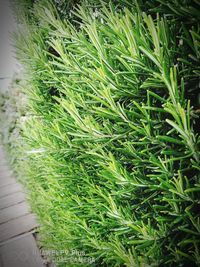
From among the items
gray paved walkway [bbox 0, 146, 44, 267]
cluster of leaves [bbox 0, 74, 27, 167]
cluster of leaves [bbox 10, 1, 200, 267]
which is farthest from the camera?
cluster of leaves [bbox 0, 74, 27, 167]

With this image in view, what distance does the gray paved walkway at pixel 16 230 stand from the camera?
3.75 metres

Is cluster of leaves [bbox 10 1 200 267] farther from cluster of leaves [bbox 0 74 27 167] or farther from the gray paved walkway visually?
cluster of leaves [bbox 0 74 27 167]

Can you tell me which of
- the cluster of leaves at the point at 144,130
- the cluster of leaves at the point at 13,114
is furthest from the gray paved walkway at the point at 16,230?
the cluster of leaves at the point at 144,130

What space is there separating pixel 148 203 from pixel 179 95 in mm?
860

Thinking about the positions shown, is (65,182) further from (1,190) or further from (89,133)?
(1,190)

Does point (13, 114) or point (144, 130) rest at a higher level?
point (144, 130)

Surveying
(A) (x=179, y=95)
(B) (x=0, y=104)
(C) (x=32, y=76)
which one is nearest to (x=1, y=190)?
(B) (x=0, y=104)

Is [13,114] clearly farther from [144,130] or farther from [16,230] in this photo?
[144,130]

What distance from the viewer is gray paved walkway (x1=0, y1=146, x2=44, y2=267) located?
12.3 ft

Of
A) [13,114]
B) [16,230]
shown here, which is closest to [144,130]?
[16,230]

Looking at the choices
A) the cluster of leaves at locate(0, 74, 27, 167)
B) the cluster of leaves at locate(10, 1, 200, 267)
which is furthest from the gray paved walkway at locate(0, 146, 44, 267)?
the cluster of leaves at locate(10, 1, 200, 267)

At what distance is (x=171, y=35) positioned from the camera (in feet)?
3.91

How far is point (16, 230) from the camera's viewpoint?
14.6 feet

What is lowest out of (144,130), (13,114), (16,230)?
(16,230)
